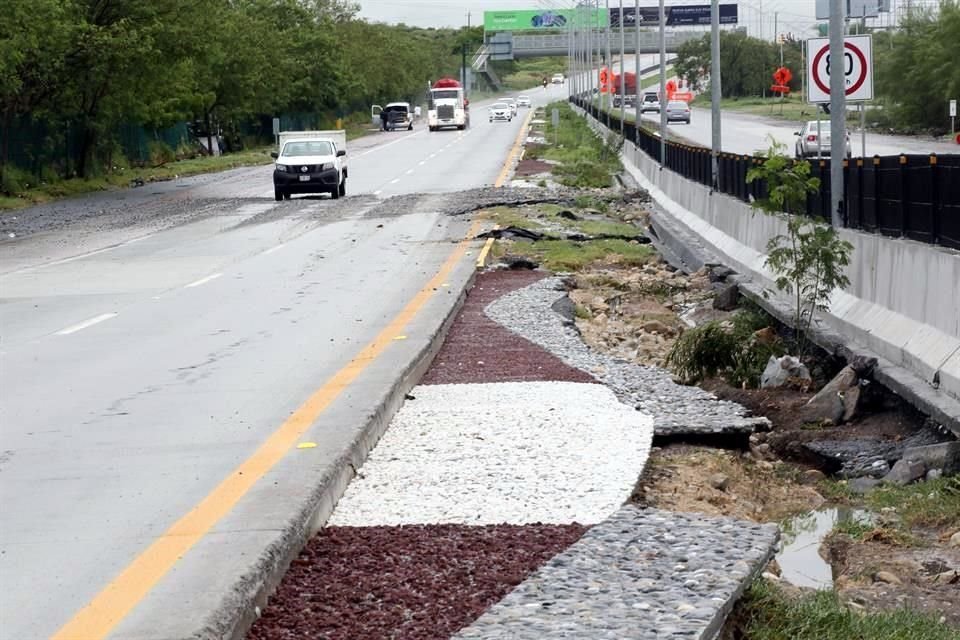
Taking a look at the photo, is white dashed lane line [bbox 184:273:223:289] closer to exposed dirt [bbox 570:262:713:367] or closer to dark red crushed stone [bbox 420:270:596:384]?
exposed dirt [bbox 570:262:713:367]

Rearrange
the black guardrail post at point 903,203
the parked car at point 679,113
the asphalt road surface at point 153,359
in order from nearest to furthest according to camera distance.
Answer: the asphalt road surface at point 153,359 → the black guardrail post at point 903,203 → the parked car at point 679,113

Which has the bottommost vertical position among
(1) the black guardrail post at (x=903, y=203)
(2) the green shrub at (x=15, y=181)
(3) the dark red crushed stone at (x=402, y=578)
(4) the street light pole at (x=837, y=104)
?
(2) the green shrub at (x=15, y=181)

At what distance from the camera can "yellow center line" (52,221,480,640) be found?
5.89m

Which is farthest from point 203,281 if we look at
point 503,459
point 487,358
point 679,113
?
point 679,113

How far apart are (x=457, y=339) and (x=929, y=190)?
4.27m

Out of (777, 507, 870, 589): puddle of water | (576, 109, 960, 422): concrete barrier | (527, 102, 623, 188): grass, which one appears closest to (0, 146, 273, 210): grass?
(527, 102, 623, 188): grass

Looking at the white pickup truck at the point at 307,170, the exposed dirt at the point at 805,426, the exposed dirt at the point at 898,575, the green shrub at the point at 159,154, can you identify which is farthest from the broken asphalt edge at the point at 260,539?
the green shrub at the point at 159,154

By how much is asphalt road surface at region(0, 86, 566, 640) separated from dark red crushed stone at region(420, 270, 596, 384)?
2.43ft

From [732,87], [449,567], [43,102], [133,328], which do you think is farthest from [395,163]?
[732,87]

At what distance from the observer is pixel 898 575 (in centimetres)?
766

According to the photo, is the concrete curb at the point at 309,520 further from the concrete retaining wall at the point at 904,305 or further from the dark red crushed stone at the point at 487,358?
the concrete retaining wall at the point at 904,305

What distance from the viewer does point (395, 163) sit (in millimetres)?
67938

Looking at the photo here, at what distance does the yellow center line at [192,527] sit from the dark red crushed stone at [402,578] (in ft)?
1.60

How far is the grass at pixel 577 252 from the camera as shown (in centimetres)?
2339
